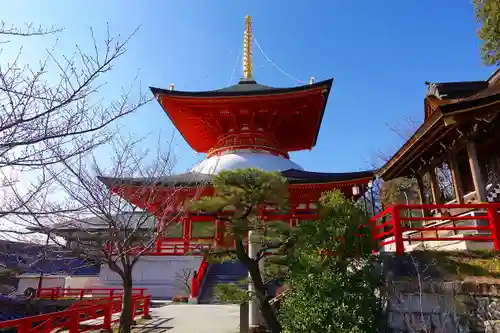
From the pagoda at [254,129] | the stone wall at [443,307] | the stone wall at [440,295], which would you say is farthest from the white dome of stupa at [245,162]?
the stone wall at [443,307]

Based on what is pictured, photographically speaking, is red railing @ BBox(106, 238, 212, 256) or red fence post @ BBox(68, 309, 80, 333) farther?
red railing @ BBox(106, 238, 212, 256)

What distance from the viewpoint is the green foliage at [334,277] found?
532cm

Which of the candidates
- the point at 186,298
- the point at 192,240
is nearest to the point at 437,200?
the point at 186,298

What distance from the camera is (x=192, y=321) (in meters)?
10.6

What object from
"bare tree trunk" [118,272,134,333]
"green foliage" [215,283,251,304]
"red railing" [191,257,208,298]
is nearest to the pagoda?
"red railing" [191,257,208,298]

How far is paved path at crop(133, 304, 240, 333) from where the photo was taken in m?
9.35

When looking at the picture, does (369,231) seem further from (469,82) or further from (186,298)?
(186,298)

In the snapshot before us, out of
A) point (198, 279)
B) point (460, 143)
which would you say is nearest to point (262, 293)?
point (460, 143)

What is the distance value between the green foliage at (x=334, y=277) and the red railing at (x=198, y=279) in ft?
32.2

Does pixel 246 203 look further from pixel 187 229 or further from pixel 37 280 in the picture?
pixel 37 280

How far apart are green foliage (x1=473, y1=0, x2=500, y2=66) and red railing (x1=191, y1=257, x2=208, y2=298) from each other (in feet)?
41.7

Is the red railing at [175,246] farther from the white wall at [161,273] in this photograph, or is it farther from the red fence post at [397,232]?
the red fence post at [397,232]

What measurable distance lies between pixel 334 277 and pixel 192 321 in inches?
254

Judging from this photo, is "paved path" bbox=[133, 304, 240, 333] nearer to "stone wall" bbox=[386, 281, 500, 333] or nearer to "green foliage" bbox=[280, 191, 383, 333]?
"green foliage" bbox=[280, 191, 383, 333]
